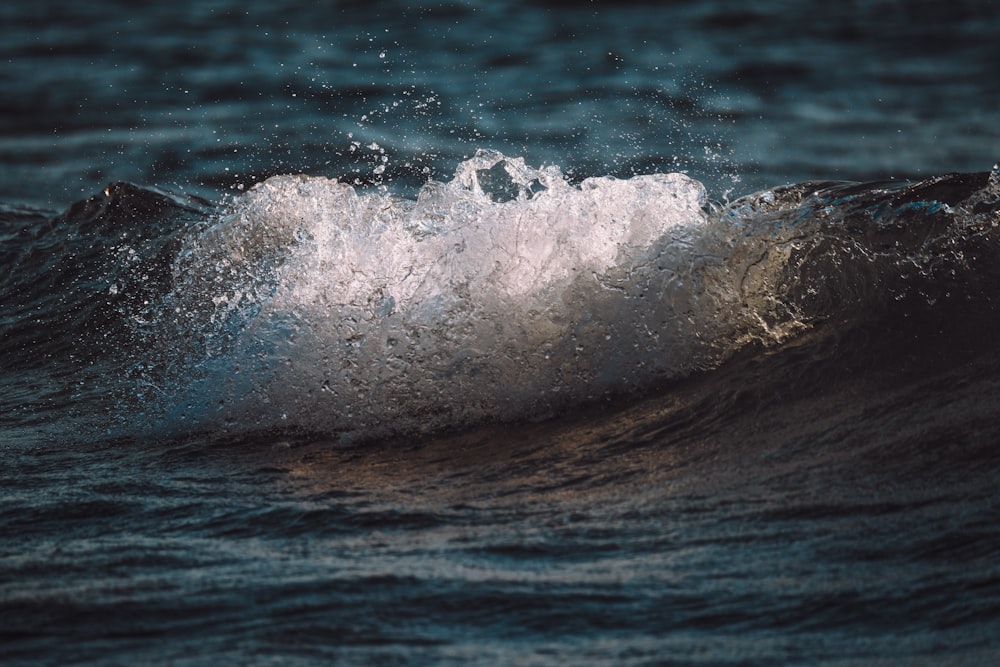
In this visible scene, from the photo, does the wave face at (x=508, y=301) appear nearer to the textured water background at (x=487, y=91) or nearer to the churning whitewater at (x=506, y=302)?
the churning whitewater at (x=506, y=302)

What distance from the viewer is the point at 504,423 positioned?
14.2 ft

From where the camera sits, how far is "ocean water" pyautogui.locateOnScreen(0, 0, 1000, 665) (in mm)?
3021

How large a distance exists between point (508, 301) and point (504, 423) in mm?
498

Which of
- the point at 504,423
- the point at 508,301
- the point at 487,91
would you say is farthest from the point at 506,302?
the point at 487,91

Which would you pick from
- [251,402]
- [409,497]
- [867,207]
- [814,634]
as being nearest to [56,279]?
[251,402]

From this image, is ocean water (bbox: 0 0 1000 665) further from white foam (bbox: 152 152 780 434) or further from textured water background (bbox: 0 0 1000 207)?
textured water background (bbox: 0 0 1000 207)

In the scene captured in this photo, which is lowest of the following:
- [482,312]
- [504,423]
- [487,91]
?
[504,423]

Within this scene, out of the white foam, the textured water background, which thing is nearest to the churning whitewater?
the white foam

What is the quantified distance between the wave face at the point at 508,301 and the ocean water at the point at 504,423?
0.01 metres

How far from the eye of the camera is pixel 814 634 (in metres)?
2.91

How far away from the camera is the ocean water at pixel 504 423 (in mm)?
3021

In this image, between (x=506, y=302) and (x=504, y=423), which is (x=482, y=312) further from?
(x=504, y=423)

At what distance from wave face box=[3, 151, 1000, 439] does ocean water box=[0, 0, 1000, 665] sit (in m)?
0.01

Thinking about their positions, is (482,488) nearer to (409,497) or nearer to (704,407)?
(409,497)
